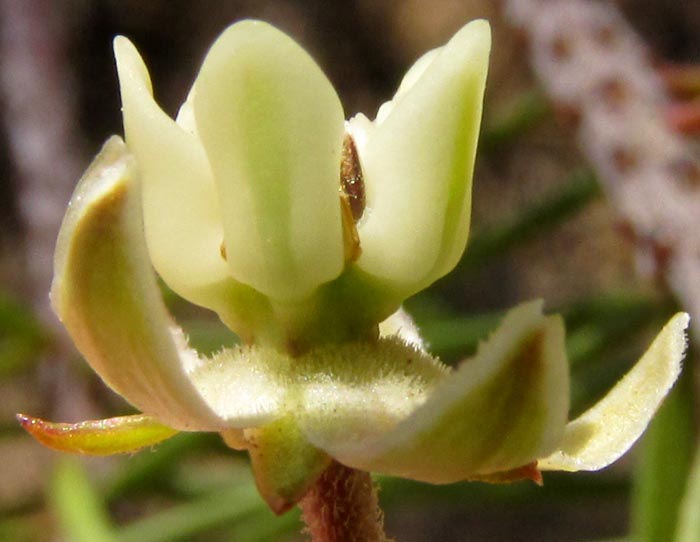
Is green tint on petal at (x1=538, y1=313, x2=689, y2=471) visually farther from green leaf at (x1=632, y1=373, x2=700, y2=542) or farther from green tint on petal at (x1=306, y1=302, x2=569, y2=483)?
green leaf at (x1=632, y1=373, x2=700, y2=542)

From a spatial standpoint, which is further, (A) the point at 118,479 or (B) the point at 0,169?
(B) the point at 0,169

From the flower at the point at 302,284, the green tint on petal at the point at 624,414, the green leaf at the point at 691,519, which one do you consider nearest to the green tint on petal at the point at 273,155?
the flower at the point at 302,284

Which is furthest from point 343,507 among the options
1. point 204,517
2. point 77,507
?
point 204,517

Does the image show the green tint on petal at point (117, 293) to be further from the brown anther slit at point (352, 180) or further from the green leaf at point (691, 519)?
the green leaf at point (691, 519)

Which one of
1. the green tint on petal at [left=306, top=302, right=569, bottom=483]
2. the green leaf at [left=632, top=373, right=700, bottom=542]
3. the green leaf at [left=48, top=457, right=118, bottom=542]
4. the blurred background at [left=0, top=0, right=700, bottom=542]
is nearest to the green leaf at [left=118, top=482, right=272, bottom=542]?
the blurred background at [left=0, top=0, right=700, bottom=542]

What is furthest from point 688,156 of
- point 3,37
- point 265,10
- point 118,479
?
point 265,10

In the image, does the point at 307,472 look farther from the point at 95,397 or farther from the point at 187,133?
the point at 95,397
